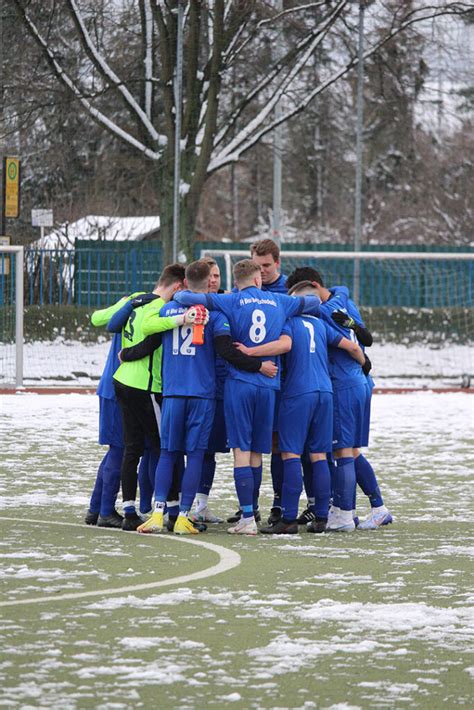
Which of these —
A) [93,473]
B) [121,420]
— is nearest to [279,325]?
[121,420]

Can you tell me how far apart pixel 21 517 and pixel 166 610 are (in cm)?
354

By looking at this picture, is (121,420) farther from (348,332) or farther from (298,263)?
(298,263)

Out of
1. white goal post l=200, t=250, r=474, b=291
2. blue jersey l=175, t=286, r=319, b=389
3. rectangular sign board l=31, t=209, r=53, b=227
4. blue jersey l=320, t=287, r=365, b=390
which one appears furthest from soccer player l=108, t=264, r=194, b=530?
rectangular sign board l=31, t=209, r=53, b=227

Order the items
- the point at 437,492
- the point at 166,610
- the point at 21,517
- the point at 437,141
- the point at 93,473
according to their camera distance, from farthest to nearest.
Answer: the point at 437,141
the point at 93,473
the point at 437,492
the point at 21,517
the point at 166,610

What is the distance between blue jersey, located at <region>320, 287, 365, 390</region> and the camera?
34.0 feet

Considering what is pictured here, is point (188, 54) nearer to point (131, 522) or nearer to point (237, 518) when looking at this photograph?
point (237, 518)

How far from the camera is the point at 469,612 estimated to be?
7.46 m

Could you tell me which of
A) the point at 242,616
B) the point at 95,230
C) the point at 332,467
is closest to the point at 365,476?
the point at 332,467

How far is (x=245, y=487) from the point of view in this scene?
1005 cm

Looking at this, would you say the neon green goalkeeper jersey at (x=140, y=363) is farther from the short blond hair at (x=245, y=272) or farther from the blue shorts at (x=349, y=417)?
the blue shorts at (x=349, y=417)

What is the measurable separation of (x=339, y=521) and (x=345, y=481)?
31 centimetres

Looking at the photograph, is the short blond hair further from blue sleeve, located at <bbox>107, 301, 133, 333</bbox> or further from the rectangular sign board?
the rectangular sign board

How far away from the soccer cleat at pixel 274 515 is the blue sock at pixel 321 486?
0.51 meters

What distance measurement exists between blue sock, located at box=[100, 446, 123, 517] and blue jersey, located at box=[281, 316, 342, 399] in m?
1.21
